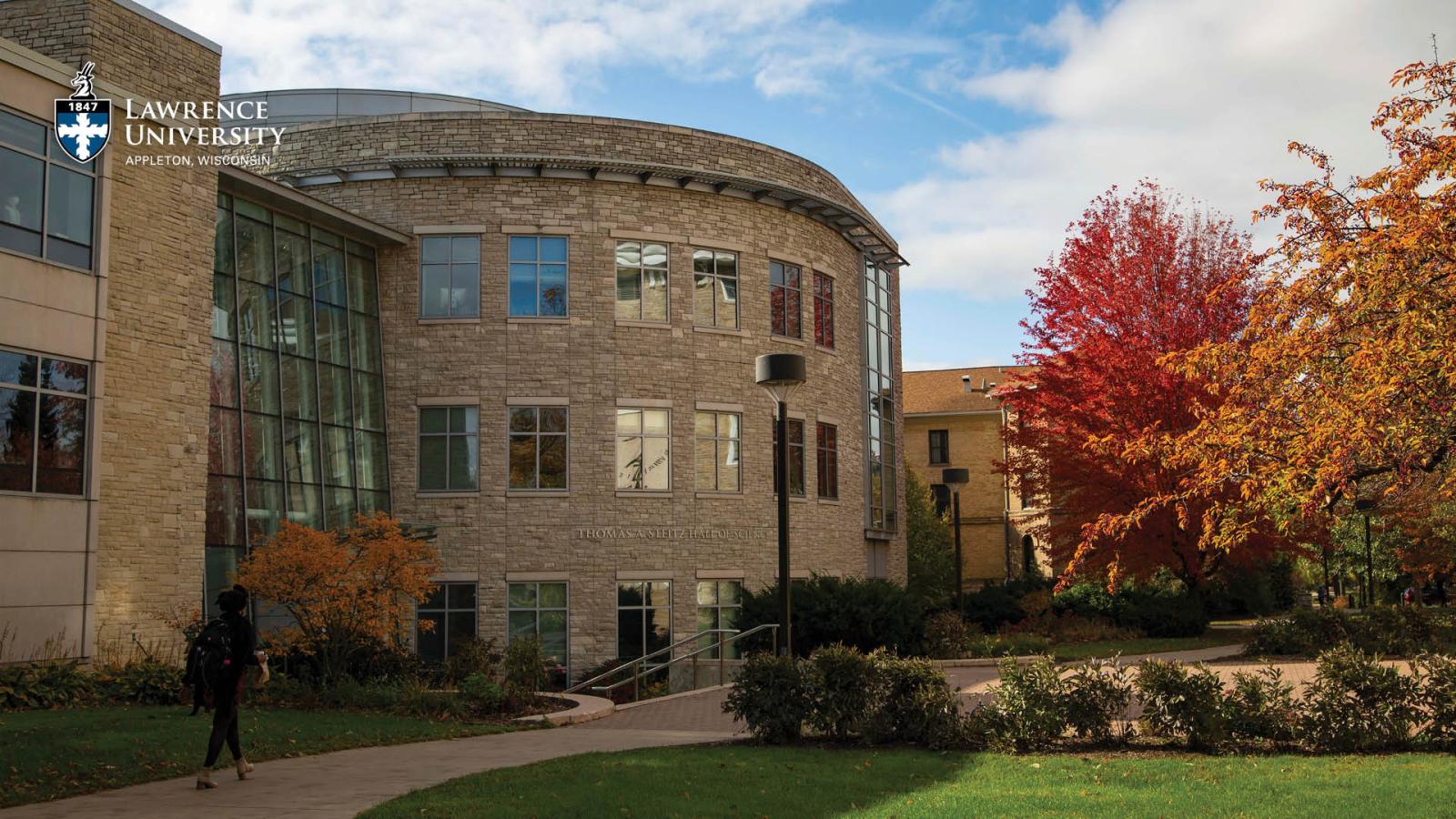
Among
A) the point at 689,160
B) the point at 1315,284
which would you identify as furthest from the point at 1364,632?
the point at 689,160

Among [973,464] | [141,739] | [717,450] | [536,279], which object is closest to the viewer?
[141,739]

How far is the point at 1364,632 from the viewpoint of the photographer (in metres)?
21.4

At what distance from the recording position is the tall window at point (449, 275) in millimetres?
26781

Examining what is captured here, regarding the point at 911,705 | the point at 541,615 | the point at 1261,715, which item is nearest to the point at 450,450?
the point at 541,615

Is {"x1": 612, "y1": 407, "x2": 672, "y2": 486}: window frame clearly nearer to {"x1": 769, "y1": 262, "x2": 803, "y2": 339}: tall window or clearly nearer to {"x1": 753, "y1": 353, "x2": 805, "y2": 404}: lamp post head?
{"x1": 769, "y1": 262, "x2": 803, "y2": 339}: tall window

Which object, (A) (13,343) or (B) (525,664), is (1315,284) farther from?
(A) (13,343)

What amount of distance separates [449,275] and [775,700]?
16400mm

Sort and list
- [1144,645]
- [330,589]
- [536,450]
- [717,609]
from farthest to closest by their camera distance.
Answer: [717,609], [1144,645], [536,450], [330,589]

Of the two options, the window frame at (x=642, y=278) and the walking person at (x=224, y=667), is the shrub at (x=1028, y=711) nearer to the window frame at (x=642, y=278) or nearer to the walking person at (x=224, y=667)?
the walking person at (x=224, y=667)

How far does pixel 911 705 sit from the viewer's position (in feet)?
41.3

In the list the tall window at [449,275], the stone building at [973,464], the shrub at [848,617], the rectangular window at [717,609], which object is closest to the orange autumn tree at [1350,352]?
the shrub at [848,617]

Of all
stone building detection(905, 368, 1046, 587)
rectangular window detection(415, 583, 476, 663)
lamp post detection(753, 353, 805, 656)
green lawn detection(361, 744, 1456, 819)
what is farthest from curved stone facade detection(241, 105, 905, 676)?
stone building detection(905, 368, 1046, 587)

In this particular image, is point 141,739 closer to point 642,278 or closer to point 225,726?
point 225,726

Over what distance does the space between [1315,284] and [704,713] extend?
9.48 meters
